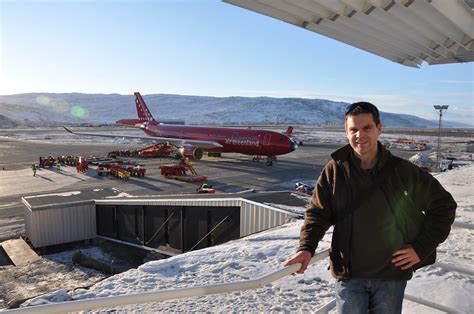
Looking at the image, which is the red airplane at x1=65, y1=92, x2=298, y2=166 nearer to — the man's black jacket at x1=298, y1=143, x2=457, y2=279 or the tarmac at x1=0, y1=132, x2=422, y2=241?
the tarmac at x1=0, y1=132, x2=422, y2=241

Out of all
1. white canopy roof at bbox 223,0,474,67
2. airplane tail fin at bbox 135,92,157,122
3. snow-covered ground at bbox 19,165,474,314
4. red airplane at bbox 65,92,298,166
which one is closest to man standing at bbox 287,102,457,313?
snow-covered ground at bbox 19,165,474,314

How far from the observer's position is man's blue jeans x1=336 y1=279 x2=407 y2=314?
300 cm

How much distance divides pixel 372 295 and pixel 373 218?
2.28ft

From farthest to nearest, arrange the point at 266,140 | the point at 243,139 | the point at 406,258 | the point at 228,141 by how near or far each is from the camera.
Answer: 1. the point at 228,141
2. the point at 243,139
3. the point at 266,140
4. the point at 406,258

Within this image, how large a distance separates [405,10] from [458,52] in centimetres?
398

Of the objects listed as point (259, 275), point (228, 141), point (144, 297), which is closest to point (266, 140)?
point (228, 141)

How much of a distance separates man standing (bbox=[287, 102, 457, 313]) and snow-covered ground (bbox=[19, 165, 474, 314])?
2380 mm

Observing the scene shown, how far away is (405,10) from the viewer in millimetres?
6133

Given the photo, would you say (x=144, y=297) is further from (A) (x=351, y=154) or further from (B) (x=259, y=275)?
(B) (x=259, y=275)

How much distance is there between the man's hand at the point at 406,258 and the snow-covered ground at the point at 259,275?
8.15ft

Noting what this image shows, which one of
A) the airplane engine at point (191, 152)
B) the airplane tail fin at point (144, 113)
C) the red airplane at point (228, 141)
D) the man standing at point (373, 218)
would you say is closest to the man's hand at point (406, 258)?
the man standing at point (373, 218)

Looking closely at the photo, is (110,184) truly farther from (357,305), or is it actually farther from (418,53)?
(357,305)

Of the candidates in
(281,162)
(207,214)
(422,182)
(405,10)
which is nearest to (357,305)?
(422,182)

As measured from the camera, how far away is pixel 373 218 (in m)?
2.91
